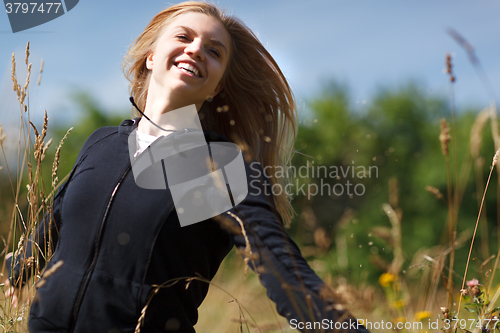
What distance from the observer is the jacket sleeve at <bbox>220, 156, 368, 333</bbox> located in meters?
1.00

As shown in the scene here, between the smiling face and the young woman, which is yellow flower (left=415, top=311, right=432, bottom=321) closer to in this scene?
the young woman

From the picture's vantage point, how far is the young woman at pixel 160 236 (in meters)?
1.11

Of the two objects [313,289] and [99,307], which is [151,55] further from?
[313,289]

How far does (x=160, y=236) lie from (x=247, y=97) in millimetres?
1108

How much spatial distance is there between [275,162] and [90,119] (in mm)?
8239

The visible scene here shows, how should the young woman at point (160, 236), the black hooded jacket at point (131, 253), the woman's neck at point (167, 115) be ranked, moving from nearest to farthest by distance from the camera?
the young woman at point (160, 236) < the black hooded jacket at point (131, 253) < the woman's neck at point (167, 115)

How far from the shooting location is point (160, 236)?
4.41 feet

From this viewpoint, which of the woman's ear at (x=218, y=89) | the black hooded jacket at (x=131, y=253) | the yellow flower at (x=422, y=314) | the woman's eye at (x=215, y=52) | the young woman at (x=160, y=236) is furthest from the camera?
the woman's ear at (x=218, y=89)

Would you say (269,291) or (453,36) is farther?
(453,36)

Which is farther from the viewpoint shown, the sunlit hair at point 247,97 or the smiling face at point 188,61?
the sunlit hair at point 247,97

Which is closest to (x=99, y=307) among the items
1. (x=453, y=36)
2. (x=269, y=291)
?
(x=269, y=291)

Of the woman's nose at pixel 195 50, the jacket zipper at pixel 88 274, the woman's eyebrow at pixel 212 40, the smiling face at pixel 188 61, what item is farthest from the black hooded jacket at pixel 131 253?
the woman's eyebrow at pixel 212 40

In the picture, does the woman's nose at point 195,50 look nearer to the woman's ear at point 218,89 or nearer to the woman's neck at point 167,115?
the woman's neck at point 167,115

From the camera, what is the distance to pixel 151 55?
2.08 m
